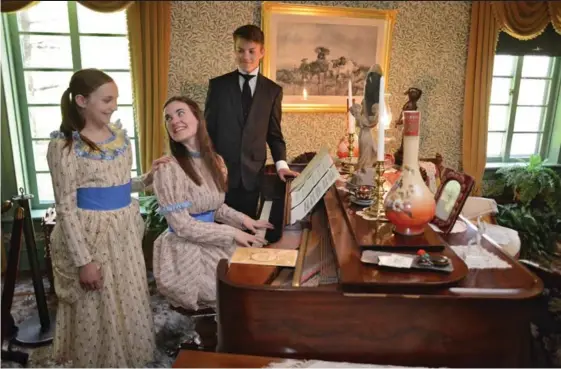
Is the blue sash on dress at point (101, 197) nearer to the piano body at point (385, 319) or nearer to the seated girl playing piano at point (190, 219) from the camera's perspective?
the seated girl playing piano at point (190, 219)

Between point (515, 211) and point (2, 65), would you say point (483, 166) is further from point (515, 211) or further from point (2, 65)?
point (2, 65)

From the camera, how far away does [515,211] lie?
3.62 m

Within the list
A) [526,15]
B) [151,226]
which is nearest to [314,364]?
[151,226]

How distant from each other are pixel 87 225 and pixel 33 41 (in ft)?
7.41

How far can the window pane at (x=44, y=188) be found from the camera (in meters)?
3.40

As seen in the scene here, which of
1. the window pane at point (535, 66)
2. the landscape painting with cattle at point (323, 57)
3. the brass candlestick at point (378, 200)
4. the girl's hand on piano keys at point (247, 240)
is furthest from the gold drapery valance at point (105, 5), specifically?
the window pane at point (535, 66)

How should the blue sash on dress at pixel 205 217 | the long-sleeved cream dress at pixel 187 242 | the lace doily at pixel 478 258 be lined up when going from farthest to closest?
1. the blue sash on dress at pixel 205 217
2. the long-sleeved cream dress at pixel 187 242
3. the lace doily at pixel 478 258

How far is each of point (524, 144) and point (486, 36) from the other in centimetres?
127

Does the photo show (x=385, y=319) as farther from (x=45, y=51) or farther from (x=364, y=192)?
(x=45, y=51)

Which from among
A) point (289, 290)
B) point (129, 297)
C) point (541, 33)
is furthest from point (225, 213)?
point (541, 33)

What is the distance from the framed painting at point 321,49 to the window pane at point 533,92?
1515 millimetres

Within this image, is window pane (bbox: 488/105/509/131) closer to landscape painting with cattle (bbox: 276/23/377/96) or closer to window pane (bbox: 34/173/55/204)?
landscape painting with cattle (bbox: 276/23/377/96)

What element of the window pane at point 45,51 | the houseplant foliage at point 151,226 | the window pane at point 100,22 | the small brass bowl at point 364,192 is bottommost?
the houseplant foliage at point 151,226

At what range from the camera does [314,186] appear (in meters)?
1.29
